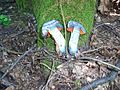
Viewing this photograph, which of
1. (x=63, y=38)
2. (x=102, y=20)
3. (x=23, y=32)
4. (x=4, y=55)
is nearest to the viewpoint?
(x=63, y=38)

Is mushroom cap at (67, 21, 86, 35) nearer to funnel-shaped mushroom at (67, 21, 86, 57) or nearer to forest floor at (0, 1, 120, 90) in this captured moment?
funnel-shaped mushroom at (67, 21, 86, 57)

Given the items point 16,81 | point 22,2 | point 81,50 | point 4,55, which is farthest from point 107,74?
point 22,2

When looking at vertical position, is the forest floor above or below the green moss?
below

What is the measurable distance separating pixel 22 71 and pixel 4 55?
0.33m

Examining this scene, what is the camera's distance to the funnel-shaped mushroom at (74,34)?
3152mm

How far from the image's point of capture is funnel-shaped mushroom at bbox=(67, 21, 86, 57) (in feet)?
10.3

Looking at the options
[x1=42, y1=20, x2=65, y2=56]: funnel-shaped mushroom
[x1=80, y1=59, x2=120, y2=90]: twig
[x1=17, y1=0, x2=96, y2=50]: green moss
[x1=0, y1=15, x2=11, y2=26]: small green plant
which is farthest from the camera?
Result: [x1=0, y1=15, x2=11, y2=26]: small green plant

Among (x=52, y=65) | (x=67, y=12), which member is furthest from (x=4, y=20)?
(x=52, y=65)

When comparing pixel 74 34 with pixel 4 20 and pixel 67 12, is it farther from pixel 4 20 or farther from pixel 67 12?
pixel 4 20

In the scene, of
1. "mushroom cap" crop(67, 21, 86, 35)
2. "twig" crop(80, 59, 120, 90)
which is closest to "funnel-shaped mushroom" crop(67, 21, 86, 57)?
"mushroom cap" crop(67, 21, 86, 35)

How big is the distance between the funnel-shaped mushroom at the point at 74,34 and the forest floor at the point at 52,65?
0.09 meters

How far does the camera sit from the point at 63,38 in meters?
3.19

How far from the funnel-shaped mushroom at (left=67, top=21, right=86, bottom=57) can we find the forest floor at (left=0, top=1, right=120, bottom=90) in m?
0.09

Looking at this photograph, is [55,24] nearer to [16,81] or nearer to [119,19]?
[16,81]
